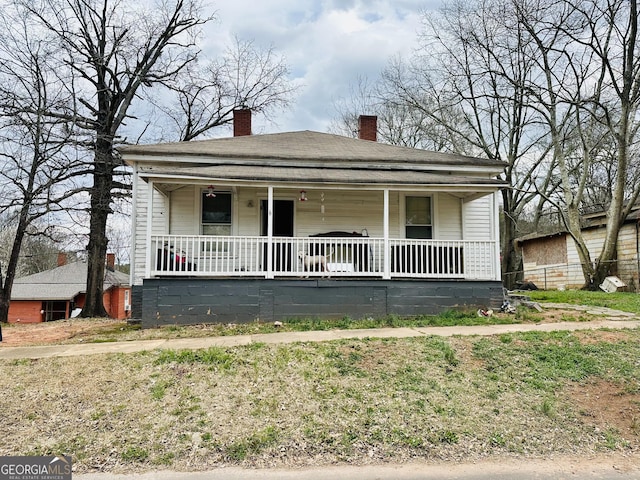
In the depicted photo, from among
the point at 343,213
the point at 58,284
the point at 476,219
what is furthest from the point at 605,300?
the point at 58,284

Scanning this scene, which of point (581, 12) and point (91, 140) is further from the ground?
point (581, 12)

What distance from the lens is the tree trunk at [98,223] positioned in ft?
47.8

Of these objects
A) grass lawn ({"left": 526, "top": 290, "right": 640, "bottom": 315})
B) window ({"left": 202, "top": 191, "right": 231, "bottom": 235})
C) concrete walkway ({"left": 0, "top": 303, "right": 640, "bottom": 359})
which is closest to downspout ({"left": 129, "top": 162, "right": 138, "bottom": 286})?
window ({"left": 202, "top": 191, "right": 231, "bottom": 235})

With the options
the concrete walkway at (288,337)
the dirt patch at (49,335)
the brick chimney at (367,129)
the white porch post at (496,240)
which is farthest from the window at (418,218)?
the dirt patch at (49,335)

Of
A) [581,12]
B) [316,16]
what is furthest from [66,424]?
[581,12]

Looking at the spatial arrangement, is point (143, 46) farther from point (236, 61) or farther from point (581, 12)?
point (581, 12)

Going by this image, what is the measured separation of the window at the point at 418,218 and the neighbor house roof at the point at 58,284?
20.8m

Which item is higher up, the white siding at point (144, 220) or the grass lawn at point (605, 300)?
the white siding at point (144, 220)

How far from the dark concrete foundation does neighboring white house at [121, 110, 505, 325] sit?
0.02 metres

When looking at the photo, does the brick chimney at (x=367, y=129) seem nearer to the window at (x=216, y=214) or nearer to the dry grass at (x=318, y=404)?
the window at (x=216, y=214)

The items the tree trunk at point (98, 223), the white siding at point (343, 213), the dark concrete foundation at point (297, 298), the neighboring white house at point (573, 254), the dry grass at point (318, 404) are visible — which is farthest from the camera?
the neighboring white house at point (573, 254)

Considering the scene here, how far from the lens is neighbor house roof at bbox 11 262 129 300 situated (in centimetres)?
2752

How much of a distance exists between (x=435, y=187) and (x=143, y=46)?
13189mm

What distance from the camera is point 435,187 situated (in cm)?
1003
